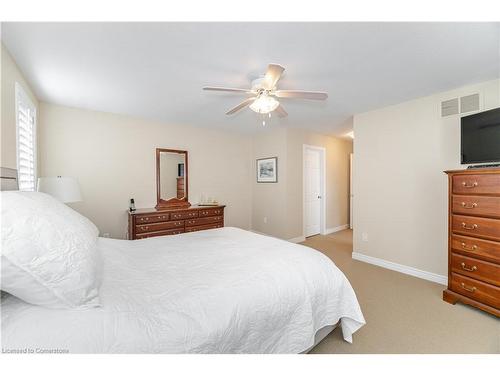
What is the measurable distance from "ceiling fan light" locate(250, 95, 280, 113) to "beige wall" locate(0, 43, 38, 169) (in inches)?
78.4

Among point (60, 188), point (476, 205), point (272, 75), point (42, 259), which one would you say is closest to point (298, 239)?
point (476, 205)

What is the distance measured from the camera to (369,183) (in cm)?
337

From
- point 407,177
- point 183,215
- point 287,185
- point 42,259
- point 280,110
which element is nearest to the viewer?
point 42,259

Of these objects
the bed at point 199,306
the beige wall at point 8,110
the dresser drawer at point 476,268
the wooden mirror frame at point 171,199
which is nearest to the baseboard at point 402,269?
the dresser drawer at point 476,268

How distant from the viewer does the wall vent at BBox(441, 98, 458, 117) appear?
254cm

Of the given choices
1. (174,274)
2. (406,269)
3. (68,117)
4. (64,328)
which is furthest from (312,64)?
(68,117)

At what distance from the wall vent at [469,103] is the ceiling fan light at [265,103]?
85.0 inches

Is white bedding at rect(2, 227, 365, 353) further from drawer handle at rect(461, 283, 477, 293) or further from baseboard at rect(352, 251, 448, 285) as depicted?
baseboard at rect(352, 251, 448, 285)

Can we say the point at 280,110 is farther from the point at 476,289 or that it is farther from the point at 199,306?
the point at 476,289

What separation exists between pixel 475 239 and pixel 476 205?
315 millimetres

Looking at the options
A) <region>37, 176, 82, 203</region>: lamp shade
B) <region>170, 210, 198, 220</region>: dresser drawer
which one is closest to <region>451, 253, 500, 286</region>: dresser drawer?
<region>170, 210, 198, 220</region>: dresser drawer

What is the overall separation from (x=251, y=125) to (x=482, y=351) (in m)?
3.85

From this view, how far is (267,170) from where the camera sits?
4684mm

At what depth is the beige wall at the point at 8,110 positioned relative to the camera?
5.46 ft
